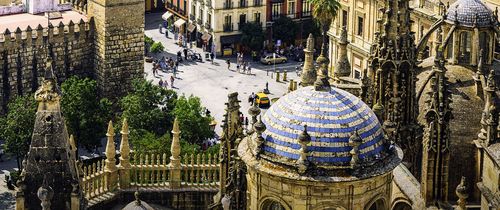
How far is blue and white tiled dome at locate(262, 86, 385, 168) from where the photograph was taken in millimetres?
22922

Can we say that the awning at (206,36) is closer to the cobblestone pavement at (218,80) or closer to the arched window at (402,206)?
the cobblestone pavement at (218,80)

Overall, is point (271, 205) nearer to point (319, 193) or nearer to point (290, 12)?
point (319, 193)

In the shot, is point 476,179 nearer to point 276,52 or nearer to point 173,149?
point 173,149

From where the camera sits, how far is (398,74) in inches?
1454

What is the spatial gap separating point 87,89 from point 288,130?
5909 cm

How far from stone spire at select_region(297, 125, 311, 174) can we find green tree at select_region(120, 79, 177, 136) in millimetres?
53664

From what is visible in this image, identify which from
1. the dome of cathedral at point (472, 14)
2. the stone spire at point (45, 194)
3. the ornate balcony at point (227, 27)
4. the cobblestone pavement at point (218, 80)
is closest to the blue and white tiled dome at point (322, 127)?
the stone spire at point (45, 194)

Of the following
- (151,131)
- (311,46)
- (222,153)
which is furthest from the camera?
(151,131)

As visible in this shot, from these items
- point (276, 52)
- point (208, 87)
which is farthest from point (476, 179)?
point (276, 52)

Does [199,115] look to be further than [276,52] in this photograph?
No

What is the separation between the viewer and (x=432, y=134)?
104 feet

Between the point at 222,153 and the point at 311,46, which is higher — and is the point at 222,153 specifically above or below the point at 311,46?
below

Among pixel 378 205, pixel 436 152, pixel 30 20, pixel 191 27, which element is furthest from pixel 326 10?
pixel 378 205

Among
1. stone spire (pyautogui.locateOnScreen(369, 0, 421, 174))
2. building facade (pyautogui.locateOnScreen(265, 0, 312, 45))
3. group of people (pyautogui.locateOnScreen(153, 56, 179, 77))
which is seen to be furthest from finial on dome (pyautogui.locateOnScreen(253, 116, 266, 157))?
building facade (pyautogui.locateOnScreen(265, 0, 312, 45))
